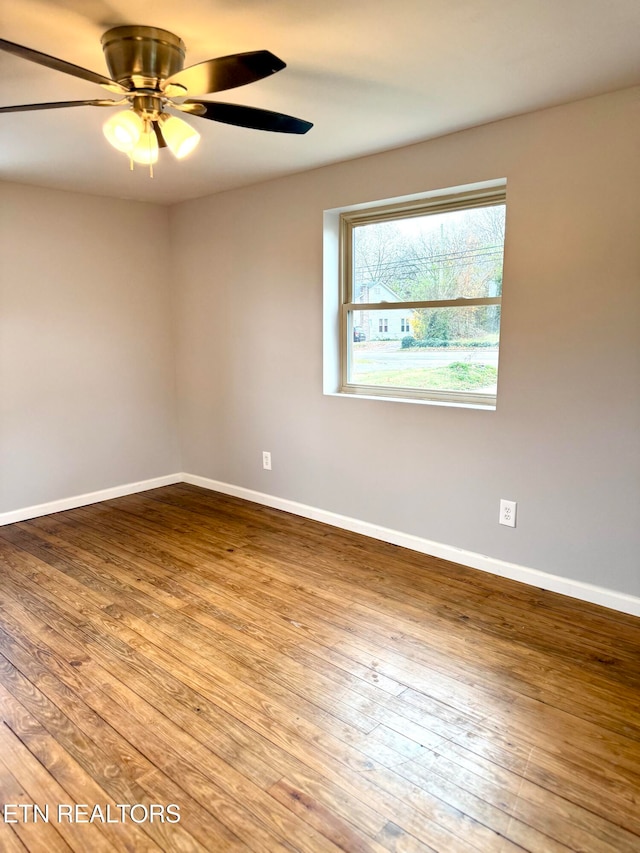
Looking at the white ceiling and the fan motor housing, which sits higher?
the white ceiling

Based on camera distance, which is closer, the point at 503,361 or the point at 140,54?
the point at 140,54

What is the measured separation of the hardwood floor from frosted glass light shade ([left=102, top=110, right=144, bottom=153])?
199 cm

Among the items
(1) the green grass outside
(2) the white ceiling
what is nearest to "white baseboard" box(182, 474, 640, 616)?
(1) the green grass outside

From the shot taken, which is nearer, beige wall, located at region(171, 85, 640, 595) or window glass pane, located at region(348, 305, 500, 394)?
beige wall, located at region(171, 85, 640, 595)

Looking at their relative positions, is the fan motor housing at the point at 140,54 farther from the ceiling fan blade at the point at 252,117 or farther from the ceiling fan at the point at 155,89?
the ceiling fan blade at the point at 252,117

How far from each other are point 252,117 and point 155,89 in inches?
13.1

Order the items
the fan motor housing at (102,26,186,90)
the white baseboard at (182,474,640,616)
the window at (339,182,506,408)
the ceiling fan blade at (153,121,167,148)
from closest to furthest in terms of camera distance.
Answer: the fan motor housing at (102,26,186,90), the ceiling fan blade at (153,121,167,148), the white baseboard at (182,474,640,616), the window at (339,182,506,408)

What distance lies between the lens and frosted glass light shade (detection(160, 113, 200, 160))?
1.96 metres

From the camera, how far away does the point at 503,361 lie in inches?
110

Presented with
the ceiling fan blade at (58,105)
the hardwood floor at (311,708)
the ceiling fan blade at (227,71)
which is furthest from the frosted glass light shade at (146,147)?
the hardwood floor at (311,708)

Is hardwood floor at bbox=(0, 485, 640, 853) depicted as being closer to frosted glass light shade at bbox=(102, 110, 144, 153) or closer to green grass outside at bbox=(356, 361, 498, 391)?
green grass outside at bbox=(356, 361, 498, 391)

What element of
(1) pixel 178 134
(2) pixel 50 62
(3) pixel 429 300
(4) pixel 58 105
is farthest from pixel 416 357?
(2) pixel 50 62

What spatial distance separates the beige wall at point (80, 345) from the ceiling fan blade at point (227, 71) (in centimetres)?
249

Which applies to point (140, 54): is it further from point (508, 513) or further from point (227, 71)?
point (508, 513)
